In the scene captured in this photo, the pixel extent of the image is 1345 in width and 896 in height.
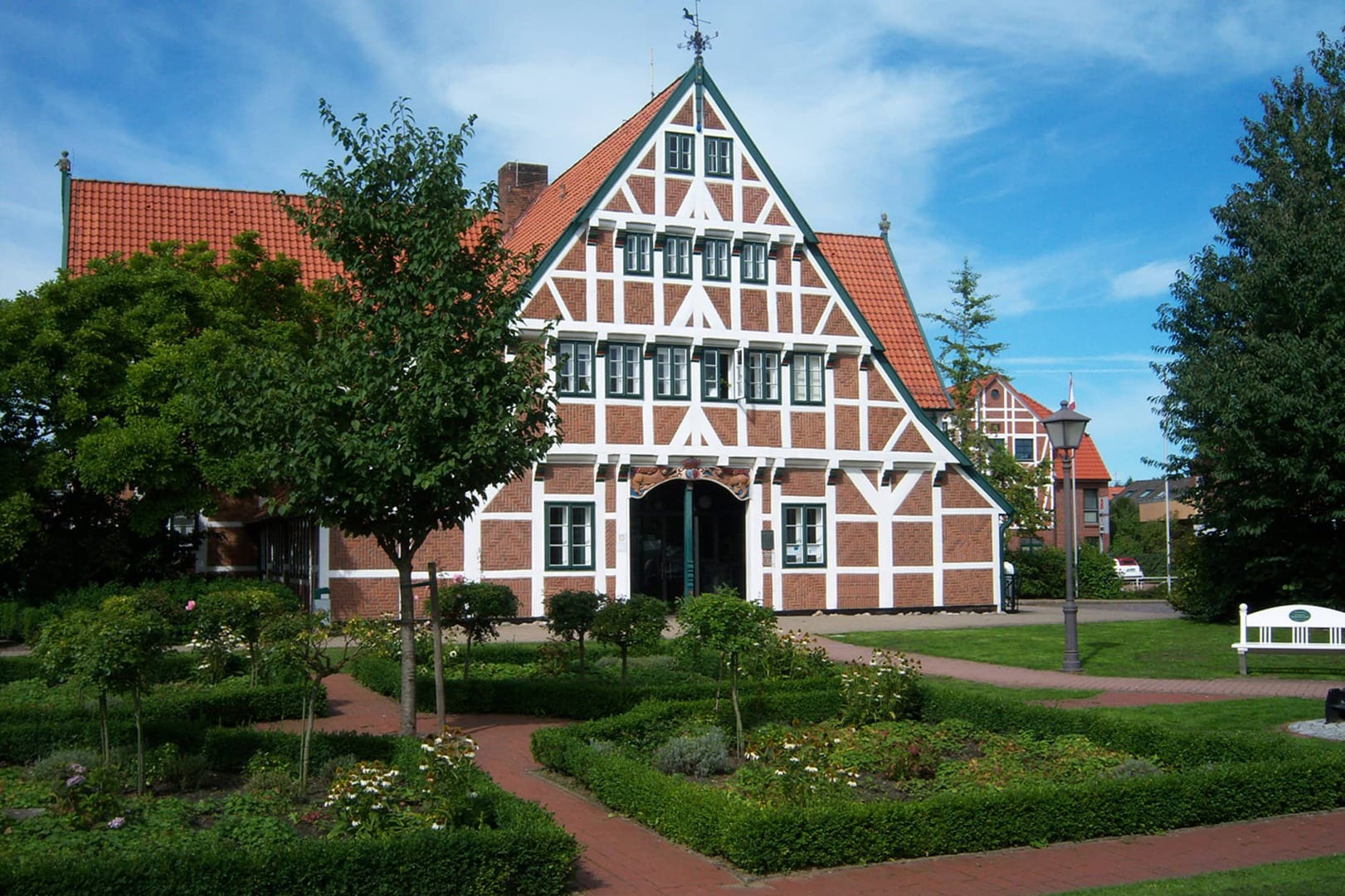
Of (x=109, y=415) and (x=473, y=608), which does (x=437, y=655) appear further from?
(x=109, y=415)

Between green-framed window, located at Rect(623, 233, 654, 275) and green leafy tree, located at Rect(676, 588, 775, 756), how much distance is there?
1907cm

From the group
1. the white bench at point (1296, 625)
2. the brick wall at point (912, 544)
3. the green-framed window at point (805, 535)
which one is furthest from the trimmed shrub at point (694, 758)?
the brick wall at point (912, 544)

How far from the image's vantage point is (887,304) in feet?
122

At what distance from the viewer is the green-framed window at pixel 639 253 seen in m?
30.3

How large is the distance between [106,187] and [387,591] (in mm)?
15852

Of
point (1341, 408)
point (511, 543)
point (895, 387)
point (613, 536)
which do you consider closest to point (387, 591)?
point (511, 543)

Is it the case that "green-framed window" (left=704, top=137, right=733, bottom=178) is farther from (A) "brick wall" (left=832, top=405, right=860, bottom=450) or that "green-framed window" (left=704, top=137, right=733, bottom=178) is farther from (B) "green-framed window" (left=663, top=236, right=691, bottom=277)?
(A) "brick wall" (left=832, top=405, right=860, bottom=450)

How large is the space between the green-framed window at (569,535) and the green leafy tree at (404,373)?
15.2 m

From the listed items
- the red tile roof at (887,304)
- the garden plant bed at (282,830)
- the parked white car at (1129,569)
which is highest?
the red tile roof at (887,304)

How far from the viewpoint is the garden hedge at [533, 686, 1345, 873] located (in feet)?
28.3

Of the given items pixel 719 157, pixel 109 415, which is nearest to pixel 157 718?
pixel 109 415

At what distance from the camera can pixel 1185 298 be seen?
1153 inches

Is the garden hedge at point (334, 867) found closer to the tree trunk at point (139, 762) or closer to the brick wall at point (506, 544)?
the tree trunk at point (139, 762)

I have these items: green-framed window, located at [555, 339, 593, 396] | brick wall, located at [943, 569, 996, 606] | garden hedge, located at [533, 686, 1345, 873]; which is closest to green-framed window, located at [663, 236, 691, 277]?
green-framed window, located at [555, 339, 593, 396]
